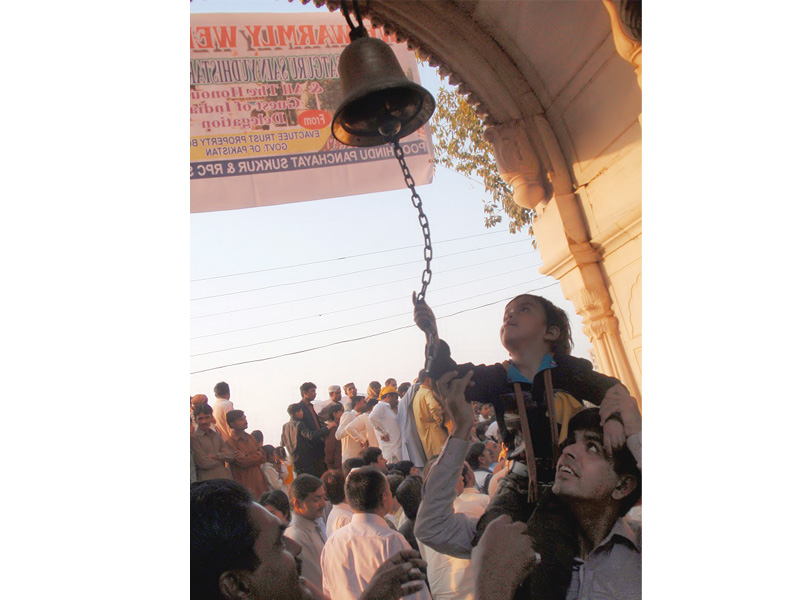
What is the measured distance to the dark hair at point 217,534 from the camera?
86.9 inches

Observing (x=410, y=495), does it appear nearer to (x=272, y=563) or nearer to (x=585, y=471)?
(x=272, y=563)

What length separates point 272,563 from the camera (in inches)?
89.7

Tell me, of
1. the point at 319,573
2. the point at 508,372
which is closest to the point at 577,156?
the point at 508,372

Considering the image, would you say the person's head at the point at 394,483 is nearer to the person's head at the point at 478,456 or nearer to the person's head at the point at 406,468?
the person's head at the point at 406,468

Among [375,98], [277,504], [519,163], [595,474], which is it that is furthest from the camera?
[519,163]

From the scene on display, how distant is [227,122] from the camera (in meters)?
3.01

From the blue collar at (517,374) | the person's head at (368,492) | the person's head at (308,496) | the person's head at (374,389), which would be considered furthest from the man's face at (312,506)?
the blue collar at (517,374)

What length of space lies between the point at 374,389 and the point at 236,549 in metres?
0.86

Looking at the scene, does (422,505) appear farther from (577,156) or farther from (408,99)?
(577,156)

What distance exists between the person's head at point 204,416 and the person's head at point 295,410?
329mm

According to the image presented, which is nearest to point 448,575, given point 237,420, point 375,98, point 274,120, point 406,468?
point 406,468

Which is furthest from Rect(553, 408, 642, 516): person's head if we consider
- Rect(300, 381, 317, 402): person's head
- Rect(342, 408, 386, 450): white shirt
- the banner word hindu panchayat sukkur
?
the banner word hindu panchayat sukkur

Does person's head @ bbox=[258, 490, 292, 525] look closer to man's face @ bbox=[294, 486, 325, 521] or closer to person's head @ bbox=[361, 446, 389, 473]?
man's face @ bbox=[294, 486, 325, 521]

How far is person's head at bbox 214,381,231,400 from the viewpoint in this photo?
2556 millimetres
